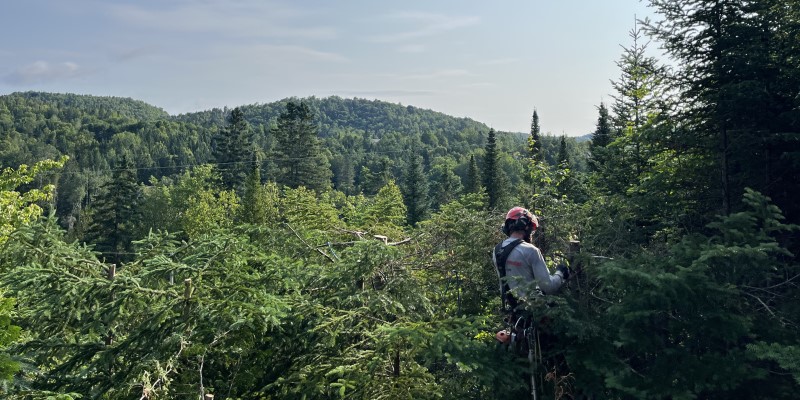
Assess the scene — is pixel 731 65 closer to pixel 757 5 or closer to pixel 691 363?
pixel 757 5

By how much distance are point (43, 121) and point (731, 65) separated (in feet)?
560

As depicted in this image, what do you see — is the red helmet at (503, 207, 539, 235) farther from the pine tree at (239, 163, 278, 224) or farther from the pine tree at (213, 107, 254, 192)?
the pine tree at (213, 107, 254, 192)

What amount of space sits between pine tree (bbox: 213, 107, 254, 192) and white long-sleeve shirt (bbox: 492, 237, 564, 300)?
2044 inches

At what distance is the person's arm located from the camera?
4.35 m

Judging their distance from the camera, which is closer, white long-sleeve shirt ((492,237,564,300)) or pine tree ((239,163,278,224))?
white long-sleeve shirt ((492,237,564,300))

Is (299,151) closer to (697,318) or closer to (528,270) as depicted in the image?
(528,270)

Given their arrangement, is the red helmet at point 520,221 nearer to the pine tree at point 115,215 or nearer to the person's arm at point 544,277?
the person's arm at point 544,277

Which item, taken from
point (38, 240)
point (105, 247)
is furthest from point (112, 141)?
point (38, 240)

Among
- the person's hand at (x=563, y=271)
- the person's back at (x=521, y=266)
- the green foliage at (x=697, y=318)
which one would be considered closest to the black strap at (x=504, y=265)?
the person's back at (x=521, y=266)

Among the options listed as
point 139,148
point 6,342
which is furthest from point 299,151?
point 139,148

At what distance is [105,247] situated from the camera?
137 feet

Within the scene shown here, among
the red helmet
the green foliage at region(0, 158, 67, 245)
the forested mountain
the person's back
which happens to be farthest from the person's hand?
the forested mountain

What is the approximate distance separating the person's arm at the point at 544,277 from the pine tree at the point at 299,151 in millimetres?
46527

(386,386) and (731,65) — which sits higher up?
(731,65)
